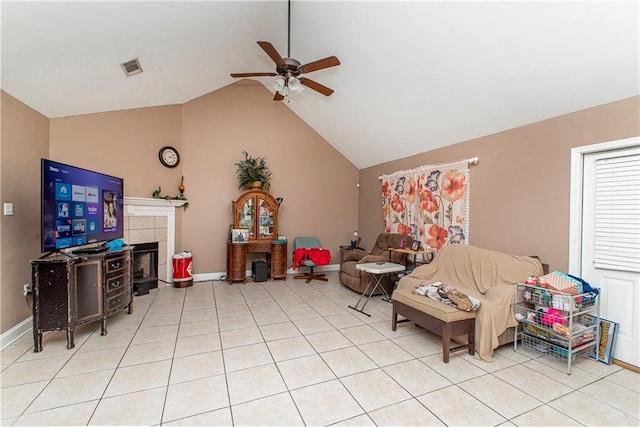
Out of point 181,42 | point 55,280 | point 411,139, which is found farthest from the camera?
point 411,139

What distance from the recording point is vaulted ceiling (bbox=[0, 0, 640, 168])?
2232 mm

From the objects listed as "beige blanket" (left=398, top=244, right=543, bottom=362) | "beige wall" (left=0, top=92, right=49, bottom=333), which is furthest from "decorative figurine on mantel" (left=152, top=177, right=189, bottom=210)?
"beige blanket" (left=398, top=244, right=543, bottom=362)

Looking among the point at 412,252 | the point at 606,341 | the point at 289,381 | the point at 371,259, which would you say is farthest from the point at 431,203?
the point at 289,381

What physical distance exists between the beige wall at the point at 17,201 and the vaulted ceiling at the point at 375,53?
0.25 metres

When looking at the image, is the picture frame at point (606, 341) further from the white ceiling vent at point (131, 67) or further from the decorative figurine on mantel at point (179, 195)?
the decorative figurine on mantel at point (179, 195)

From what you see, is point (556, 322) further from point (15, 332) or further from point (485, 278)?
point (15, 332)

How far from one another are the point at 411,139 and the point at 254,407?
413cm

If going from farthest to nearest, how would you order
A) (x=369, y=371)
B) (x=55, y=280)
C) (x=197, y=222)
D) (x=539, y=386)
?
(x=197, y=222), (x=55, y=280), (x=369, y=371), (x=539, y=386)

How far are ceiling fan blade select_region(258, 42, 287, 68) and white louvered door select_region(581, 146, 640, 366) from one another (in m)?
3.16

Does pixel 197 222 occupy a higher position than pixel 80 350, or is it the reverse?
pixel 197 222

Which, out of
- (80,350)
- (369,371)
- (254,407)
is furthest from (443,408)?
(80,350)

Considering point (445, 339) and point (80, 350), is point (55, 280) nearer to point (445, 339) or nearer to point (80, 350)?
point (80, 350)

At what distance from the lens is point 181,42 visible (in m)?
3.32

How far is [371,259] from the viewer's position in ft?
14.6
